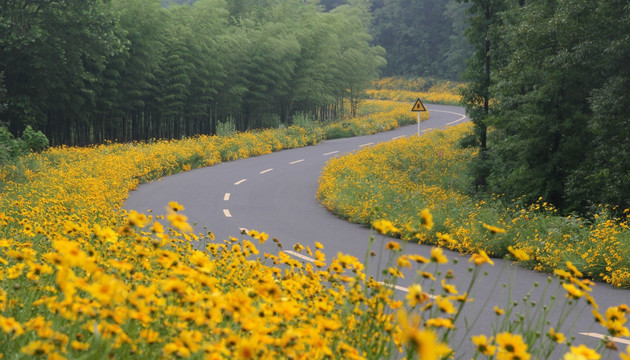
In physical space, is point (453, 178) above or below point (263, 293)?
below

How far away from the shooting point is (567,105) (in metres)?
15.3

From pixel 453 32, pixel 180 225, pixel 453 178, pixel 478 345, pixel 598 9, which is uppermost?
pixel 453 32

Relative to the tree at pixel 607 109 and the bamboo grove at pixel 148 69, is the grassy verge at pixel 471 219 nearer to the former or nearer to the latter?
the tree at pixel 607 109

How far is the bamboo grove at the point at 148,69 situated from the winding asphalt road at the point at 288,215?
372 inches

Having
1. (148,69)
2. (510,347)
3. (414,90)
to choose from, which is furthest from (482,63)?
(414,90)

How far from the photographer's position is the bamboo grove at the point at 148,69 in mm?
27062

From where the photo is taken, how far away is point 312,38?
4541 centimetres

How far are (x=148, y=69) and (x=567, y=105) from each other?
2365cm

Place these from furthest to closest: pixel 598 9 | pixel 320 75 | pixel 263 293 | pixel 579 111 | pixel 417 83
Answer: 1. pixel 417 83
2. pixel 320 75
3. pixel 579 111
4. pixel 598 9
5. pixel 263 293

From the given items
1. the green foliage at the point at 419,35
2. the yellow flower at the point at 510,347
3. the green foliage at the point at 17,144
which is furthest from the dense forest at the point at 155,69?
the green foliage at the point at 419,35

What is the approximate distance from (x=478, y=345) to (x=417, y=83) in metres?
90.9

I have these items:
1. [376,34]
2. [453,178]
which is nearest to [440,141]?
[453,178]

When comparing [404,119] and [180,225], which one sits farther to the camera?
[404,119]

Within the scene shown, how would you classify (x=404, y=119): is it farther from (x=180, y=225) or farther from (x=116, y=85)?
(x=180, y=225)
